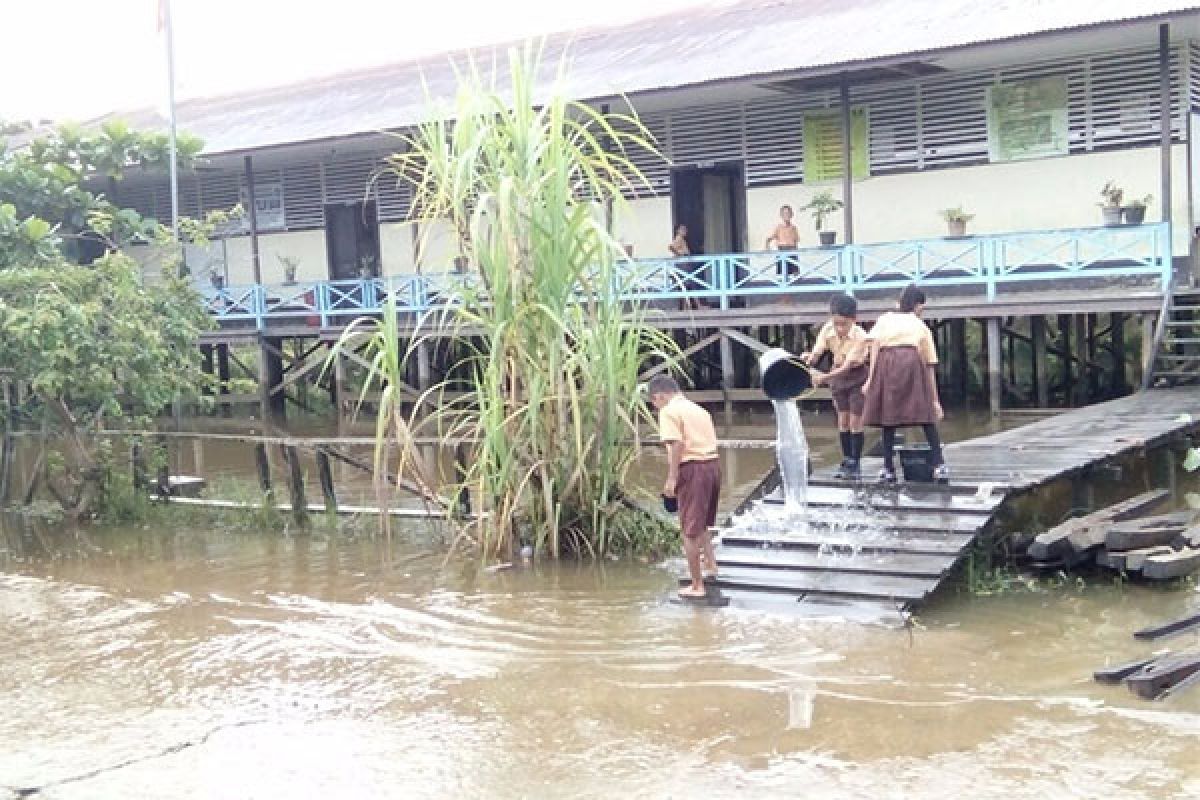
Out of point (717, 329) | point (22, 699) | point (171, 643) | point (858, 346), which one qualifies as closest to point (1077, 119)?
point (717, 329)

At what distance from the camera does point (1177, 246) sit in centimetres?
1270

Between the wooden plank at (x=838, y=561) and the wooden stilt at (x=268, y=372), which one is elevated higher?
the wooden stilt at (x=268, y=372)

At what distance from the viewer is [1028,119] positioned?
13.5 meters

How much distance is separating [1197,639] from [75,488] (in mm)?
8393

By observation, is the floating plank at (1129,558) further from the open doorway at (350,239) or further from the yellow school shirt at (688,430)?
the open doorway at (350,239)

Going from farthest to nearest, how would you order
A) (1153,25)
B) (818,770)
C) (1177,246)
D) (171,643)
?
(1177,246) < (1153,25) < (171,643) < (818,770)

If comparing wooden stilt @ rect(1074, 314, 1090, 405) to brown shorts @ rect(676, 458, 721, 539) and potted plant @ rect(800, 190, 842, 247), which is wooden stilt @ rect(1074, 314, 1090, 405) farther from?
brown shorts @ rect(676, 458, 721, 539)

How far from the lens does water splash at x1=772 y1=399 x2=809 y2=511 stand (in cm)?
711

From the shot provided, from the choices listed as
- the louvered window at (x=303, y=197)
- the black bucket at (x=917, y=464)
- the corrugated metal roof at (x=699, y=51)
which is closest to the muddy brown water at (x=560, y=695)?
the black bucket at (x=917, y=464)

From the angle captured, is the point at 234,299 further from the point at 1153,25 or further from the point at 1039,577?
the point at 1039,577

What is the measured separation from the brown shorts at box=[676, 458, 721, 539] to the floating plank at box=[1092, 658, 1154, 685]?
206 centimetres

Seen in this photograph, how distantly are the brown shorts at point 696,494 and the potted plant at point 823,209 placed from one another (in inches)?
306

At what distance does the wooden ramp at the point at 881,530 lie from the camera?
622 centimetres

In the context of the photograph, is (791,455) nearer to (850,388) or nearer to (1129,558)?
(850,388)
